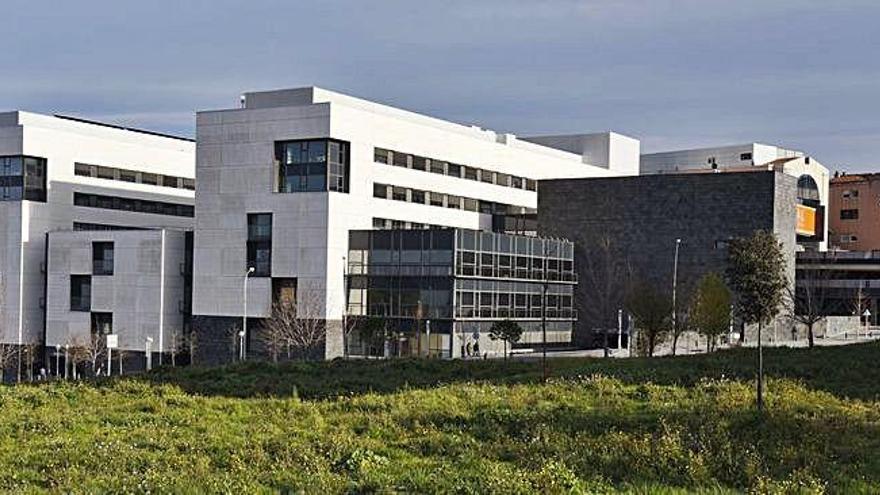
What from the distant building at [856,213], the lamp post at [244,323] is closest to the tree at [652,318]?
the lamp post at [244,323]

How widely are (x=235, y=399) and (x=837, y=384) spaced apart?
15537mm

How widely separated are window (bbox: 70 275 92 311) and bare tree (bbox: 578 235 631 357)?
34.4 metres

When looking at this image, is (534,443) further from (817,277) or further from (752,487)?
(817,277)

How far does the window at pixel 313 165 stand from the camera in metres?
63.5

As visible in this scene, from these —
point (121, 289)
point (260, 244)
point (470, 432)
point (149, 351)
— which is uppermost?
point (260, 244)

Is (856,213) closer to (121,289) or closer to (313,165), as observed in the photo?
(313,165)

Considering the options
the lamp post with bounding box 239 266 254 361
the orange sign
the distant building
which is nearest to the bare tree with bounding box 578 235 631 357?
the orange sign

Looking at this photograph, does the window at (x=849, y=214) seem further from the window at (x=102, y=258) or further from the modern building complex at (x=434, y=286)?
the window at (x=102, y=258)

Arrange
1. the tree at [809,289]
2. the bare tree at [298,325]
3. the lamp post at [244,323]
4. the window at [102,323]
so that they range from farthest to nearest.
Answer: the tree at [809,289]
the window at [102,323]
the lamp post at [244,323]
the bare tree at [298,325]

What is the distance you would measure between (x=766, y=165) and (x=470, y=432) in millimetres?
93732

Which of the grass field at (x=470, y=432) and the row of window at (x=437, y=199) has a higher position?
the row of window at (x=437, y=199)

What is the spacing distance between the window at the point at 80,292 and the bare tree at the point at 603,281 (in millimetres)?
34389

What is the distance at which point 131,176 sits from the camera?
80.6 meters

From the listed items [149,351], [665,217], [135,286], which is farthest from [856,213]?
[149,351]
